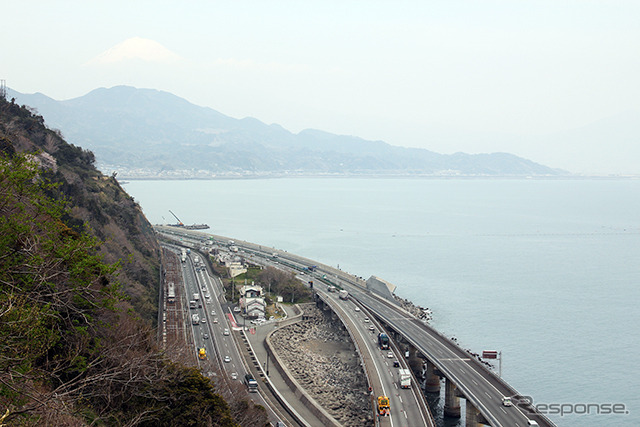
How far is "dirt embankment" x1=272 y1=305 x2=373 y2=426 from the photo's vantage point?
18188mm

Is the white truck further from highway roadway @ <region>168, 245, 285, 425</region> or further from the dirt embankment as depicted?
highway roadway @ <region>168, 245, 285, 425</region>

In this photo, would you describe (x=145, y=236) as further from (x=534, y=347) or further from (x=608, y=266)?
(x=608, y=266)

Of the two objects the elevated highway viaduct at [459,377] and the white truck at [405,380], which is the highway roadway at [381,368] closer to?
the white truck at [405,380]

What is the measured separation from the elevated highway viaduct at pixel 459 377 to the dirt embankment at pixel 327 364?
243 cm

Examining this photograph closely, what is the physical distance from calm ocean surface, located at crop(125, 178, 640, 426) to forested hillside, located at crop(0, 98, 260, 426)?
562 inches

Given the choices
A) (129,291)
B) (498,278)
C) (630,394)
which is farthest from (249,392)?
(498,278)

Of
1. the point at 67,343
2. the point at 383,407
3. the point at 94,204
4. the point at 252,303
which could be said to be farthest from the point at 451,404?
the point at 94,204

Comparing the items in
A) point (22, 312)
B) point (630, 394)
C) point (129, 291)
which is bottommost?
point (630, 394)

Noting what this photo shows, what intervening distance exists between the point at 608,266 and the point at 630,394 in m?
29.0

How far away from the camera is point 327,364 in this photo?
23.2m

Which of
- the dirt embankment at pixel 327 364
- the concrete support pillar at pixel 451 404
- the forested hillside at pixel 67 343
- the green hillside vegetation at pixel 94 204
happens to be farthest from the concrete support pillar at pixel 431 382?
the green hillside vegetation at pixel 94 204

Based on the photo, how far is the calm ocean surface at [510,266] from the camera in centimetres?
2347

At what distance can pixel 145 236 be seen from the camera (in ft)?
114

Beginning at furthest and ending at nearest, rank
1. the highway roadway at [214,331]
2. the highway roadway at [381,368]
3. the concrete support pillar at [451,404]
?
the concrete support pillar at [451,404]
the highway roadway at [214,331]
the highway roadway at [381,368]
